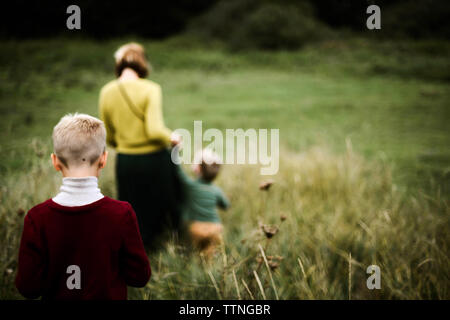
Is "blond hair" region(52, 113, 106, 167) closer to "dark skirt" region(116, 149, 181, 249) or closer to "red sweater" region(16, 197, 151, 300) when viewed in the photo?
"red sweater" region(16, 197, 151, 300)

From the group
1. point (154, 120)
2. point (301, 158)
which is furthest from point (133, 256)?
point (301, 158)

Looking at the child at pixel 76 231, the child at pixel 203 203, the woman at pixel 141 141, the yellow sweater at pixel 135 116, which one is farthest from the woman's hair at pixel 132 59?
the child at pixel 76 231

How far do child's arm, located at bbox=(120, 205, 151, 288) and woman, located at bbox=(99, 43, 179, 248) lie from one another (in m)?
1.34

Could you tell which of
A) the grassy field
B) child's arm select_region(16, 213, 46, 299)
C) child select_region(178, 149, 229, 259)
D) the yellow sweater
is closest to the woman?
the yellow sweater

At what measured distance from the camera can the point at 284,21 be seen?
16125 millimetres

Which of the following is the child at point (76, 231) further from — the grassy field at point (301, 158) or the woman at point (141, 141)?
the woman at point (141, 141)

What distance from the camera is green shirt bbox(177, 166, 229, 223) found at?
2742 mm

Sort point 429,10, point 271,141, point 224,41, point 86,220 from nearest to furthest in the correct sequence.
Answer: point 86,220 → point 271,141 → point 429,10 → point 224,41

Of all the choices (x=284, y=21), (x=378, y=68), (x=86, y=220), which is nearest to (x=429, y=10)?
(x=378, y=68)

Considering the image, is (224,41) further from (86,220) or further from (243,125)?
(86,220)

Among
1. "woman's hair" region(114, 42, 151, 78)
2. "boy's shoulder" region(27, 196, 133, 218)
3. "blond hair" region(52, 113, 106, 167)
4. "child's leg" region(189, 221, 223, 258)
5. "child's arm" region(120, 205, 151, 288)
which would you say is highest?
"woman's hair" region(114, 42, 151, 78)

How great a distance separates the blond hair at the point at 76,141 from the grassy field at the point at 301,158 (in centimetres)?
90

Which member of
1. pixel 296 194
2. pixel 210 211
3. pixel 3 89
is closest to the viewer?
pixel 210 211

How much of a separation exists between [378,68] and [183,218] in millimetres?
10824
